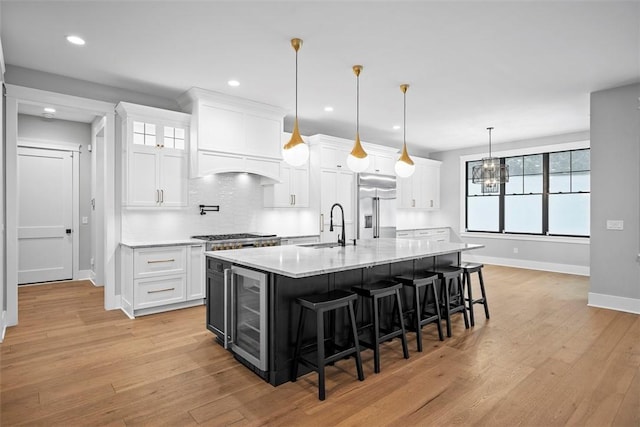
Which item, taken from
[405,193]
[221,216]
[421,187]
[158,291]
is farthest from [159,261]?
[421,187]

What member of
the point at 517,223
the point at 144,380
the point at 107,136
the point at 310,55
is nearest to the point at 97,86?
the point at 107,136

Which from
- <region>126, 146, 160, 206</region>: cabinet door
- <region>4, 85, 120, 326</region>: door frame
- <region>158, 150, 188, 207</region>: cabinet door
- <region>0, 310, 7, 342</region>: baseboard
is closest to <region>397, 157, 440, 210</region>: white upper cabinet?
<region>158, 150, 188, 207</region>: cabinet door

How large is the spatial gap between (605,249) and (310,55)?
172 inches

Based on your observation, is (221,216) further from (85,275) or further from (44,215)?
(44,215)

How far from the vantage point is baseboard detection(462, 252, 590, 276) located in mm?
6902

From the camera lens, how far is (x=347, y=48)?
11.3 feet

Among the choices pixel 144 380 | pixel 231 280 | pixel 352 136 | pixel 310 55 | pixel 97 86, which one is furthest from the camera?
pixel 352 136

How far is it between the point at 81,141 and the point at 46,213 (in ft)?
4.32

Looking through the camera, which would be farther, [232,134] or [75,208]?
[75,208]

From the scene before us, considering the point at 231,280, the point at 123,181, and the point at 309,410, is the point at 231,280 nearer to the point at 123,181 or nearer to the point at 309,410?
the point at 309,410

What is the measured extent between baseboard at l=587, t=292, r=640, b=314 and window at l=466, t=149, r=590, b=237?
2.73 metres

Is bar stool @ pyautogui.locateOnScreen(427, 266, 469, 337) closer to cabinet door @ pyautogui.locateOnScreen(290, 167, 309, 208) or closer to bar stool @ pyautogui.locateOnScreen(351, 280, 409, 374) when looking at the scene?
bar stool @ pyautogui.locateOnScreen(351, 280, 409, 374)

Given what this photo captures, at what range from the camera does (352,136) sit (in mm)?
7316

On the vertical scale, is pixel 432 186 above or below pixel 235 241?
above
